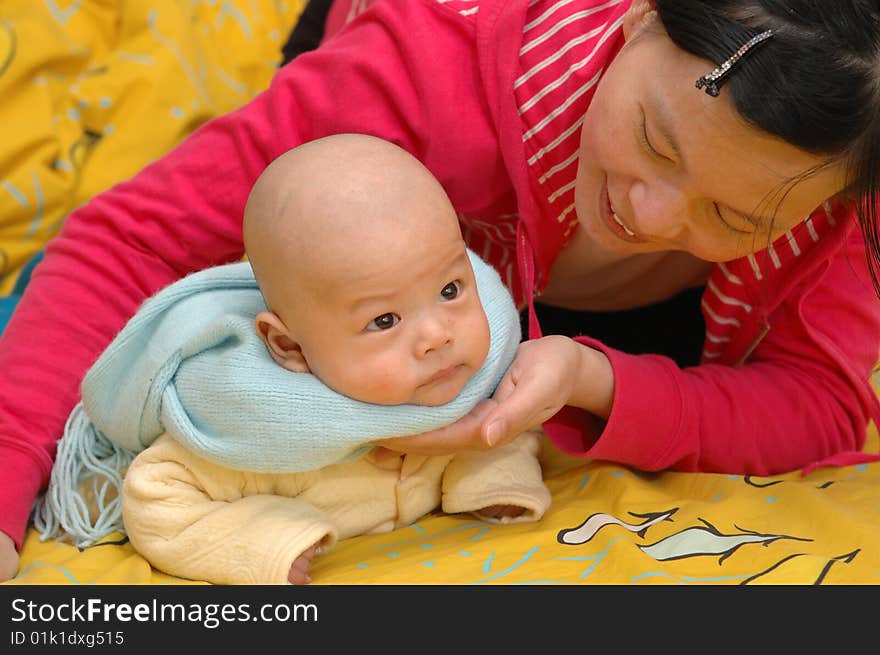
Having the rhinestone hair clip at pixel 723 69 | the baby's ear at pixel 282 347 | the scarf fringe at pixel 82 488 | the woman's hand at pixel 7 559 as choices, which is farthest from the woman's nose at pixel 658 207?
the woman's hand at pixel 7 559

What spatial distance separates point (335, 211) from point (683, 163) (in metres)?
0.32

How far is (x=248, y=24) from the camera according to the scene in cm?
185

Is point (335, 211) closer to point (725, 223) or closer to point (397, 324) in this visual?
point (397, 324)

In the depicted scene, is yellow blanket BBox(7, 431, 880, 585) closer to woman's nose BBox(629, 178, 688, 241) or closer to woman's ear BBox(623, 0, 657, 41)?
woman's nose BBox(629, 178, 688, 241)

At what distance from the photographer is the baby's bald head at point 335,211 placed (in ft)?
2.95

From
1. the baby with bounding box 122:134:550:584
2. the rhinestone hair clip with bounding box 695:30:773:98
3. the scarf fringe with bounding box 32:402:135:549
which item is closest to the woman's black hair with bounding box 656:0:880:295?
Answer: the rhinestone hair clip with bounding box 695:30:773:98

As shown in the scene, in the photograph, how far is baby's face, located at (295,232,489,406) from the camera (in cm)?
91

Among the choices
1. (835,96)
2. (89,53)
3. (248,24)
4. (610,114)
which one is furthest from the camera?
(248,24)

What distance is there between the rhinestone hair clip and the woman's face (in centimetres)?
1

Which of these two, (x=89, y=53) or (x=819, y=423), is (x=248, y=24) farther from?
(x=819, y=423)

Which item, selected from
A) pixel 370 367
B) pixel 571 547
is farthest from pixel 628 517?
pixel 370 367

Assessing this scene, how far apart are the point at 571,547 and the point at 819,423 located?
1.33 feet

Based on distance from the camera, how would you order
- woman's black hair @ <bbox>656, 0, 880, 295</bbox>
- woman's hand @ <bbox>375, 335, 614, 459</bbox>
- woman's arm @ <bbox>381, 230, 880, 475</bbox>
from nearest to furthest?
1. woman's black hair @ <bbox>656, 0, 880, 295</bbox>
2. woman's hand @ <bbox>375, 335, 614, 459</bbox>
3. woman's arm @ <bbox>381, 230, 880, 475</bbox>

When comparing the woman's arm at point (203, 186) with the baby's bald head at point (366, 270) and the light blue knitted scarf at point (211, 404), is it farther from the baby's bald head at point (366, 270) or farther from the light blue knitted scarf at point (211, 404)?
the baby's bald head at point (366, 270)
